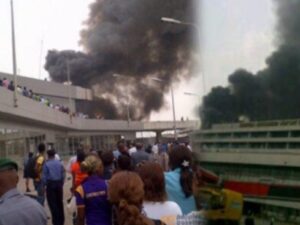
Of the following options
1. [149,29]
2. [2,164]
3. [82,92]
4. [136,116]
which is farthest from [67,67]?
[2,164]

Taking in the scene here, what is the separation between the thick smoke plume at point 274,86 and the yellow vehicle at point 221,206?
0.41 ft

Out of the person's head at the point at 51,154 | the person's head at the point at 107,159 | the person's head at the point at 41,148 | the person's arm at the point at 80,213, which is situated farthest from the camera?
the person's head at the point at 41,148

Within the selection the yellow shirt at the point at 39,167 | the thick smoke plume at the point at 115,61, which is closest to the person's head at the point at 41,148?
the yellow shirt at the point at 39,167

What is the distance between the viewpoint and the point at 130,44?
5550cm

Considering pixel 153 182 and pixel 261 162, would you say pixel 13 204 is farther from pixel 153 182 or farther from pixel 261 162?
pixel 261 162

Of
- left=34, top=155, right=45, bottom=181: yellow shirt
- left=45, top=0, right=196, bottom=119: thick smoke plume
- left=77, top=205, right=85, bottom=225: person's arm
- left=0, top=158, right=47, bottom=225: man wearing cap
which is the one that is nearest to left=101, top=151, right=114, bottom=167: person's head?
left=77, top=205, right=85, bottom=225: person's arm

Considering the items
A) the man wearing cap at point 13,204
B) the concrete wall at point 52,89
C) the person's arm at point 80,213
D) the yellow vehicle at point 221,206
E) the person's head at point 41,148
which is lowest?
the person's arm at point 80,213

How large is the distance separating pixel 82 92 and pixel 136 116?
22.4 feet

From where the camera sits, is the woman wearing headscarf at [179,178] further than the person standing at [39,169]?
No

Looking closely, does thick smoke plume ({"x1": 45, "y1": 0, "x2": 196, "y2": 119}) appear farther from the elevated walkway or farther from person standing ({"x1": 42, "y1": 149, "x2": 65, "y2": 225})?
person standing ({"x1": 42, "y1": 149, "x2": 65, "y2": 225})

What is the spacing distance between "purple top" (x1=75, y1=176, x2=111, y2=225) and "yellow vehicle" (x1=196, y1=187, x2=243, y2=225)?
12.4 feet

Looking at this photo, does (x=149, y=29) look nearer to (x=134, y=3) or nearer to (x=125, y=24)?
Answer: (x=134, y=3)

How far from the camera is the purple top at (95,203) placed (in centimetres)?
483

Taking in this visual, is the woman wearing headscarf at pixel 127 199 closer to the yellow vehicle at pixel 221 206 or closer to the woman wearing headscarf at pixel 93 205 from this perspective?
the yellow vehicle at pixel 221 206
